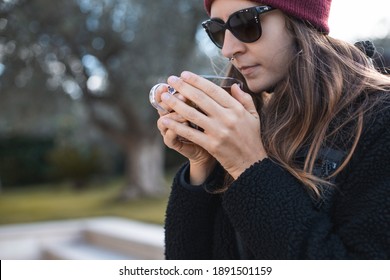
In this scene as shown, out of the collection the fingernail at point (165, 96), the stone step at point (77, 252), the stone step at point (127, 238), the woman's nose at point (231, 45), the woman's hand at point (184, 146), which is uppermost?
the woman's nose at point (231, 45)

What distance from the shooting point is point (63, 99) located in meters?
10.6

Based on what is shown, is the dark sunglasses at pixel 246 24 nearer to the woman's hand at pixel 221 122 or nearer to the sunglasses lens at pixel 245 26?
the sunglasses lens at pixel 245 26

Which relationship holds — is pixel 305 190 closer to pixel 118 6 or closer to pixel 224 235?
pixel 224 235

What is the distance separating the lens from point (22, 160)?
56.5 ft

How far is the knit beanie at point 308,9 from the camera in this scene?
1281 mm

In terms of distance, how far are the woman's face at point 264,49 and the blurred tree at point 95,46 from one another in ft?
25.9

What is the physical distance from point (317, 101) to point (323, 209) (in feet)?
0.93

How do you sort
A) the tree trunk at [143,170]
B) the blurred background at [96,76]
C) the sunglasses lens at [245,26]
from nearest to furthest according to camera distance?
the sunglasses lens at [245,26] < the blurred background at [96,76] < the tree trunk at [143,170]

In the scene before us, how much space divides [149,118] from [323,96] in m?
10.3

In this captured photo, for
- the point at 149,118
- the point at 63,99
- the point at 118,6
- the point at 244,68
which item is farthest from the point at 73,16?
the point at 244,68

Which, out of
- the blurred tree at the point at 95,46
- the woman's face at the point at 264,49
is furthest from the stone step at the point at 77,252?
the woman's face at the point at 264,49

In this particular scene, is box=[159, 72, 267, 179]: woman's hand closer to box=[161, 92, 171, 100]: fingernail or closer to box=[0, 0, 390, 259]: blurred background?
box=[161, 92, 171, 100]: fingernail

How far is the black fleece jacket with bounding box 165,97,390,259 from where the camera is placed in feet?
3.31

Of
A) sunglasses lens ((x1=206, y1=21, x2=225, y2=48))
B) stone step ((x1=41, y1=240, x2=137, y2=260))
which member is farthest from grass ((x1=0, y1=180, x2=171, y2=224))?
sunglasses lens ((x1=206, y1=21, x2=225, y2=48))
